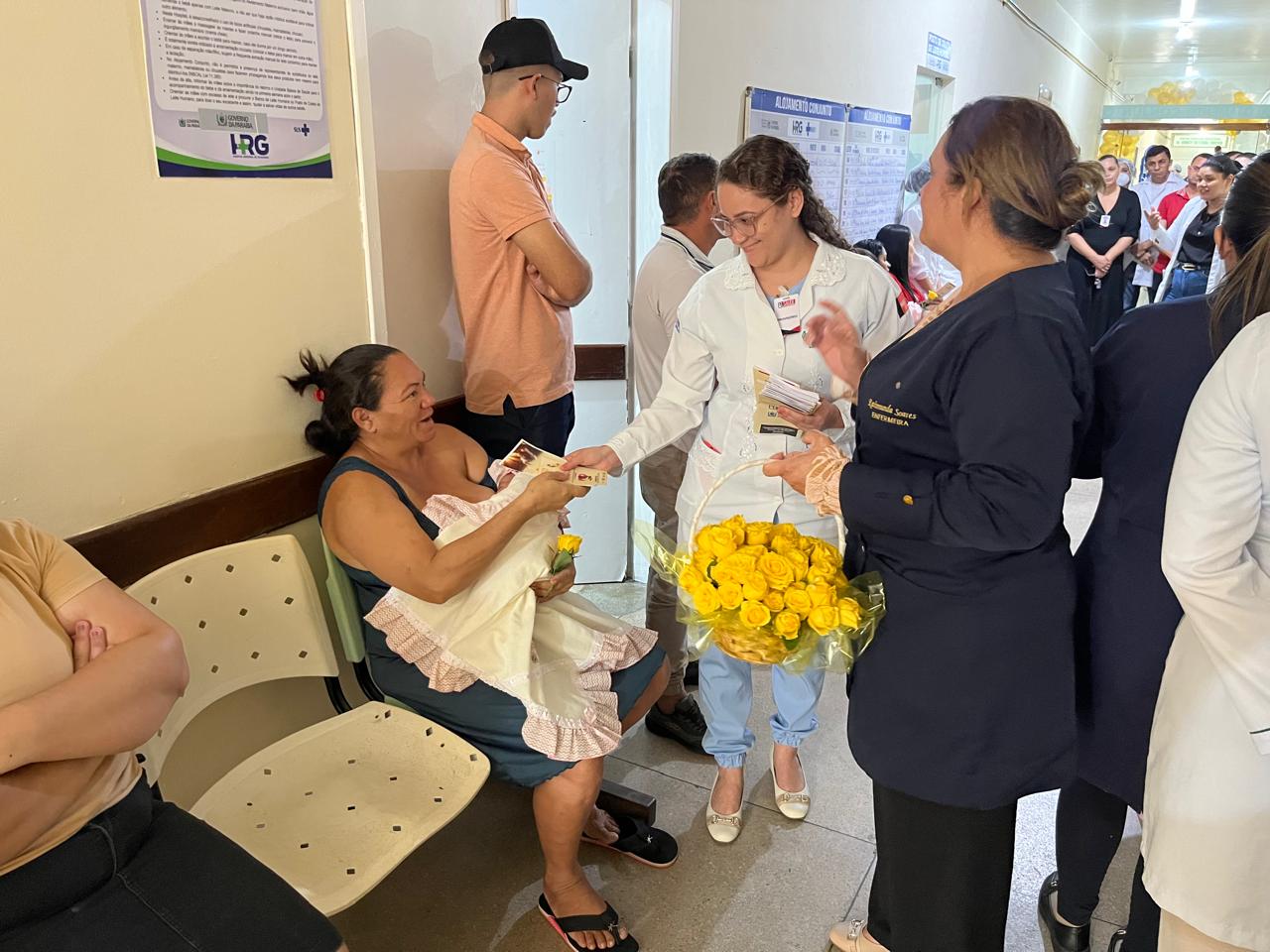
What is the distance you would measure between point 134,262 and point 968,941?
6.09 ft

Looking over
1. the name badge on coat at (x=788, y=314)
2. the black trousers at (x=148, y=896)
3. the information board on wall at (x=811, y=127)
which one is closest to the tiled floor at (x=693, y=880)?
the black trousers at (x=148, y=896)

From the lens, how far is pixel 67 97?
1432 mm

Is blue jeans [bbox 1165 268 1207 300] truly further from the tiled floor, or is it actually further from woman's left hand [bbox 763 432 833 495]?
woman's left hand [bbox 763 432 833 495]

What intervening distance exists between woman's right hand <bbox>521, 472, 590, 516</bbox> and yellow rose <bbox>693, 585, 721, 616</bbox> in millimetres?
520

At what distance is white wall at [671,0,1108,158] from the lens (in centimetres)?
344

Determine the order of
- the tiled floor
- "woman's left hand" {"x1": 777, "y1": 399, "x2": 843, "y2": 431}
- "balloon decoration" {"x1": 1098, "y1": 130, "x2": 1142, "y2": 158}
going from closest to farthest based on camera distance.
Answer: "woman's left hand" {"x1": 777, "y1": 399, "x2": 843, "y2": 431}
the tiled floor
"balloon decoration" {"x1": 1098, "y1": 130, "x2": 1142, "y2": 158}

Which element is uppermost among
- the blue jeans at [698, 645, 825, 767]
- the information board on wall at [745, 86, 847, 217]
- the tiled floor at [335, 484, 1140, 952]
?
the information board on wall at [745, 86, 847, 217]

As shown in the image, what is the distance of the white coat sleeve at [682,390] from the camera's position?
2127 millimetres

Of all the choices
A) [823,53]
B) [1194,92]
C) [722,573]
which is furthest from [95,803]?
[1194,92]

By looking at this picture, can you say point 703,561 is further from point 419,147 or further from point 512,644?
point 419,147

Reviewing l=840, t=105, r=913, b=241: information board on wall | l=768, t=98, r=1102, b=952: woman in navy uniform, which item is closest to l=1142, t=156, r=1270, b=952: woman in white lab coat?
l=768, t=98, r=1102, b=952: woman in navy uniform

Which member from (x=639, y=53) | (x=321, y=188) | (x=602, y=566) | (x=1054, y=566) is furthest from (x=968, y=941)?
(x=639, y=53)

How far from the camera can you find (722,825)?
7.34 feet

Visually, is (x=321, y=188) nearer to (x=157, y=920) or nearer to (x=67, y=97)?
(x=67, y=97)
